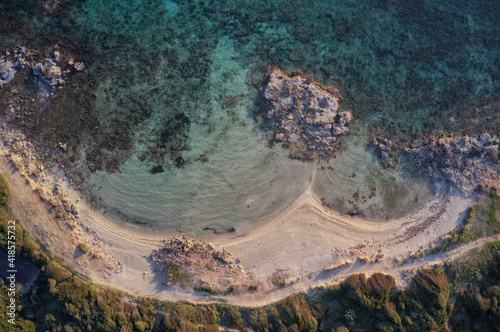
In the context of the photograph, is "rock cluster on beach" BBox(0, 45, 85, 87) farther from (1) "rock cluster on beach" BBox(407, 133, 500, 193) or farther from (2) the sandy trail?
(1) "rock cluster on beach" BBox(407, 133, 500, 193)

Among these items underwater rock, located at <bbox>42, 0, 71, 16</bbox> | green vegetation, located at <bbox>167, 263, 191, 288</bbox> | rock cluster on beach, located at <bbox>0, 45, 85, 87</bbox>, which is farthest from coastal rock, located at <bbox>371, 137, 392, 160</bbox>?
underwater rock, located at <bbox>42, 0, 71, 16</bbox>

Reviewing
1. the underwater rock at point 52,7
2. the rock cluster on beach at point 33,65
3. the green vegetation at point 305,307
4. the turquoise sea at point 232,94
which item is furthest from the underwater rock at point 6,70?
the green vegetation at point 305,307

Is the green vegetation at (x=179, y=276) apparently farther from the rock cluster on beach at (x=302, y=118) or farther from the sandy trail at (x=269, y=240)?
the rock cluster on beach at (x=302, y=118)

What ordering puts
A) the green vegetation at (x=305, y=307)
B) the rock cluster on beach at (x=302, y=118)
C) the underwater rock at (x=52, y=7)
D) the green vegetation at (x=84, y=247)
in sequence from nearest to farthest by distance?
the green vegetation at (x=305, y=307) < the green vegetation at (x=84, y=247) < the rock cluster on beach at (x=302, y=118) < the underwater rock at (x=52, y=7)

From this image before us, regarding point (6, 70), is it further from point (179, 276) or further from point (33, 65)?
point (179, 276)

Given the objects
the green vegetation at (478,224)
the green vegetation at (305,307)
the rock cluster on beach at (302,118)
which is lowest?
the green vegetation at (305,307)

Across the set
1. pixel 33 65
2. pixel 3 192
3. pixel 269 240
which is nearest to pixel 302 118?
pixel 269 240
